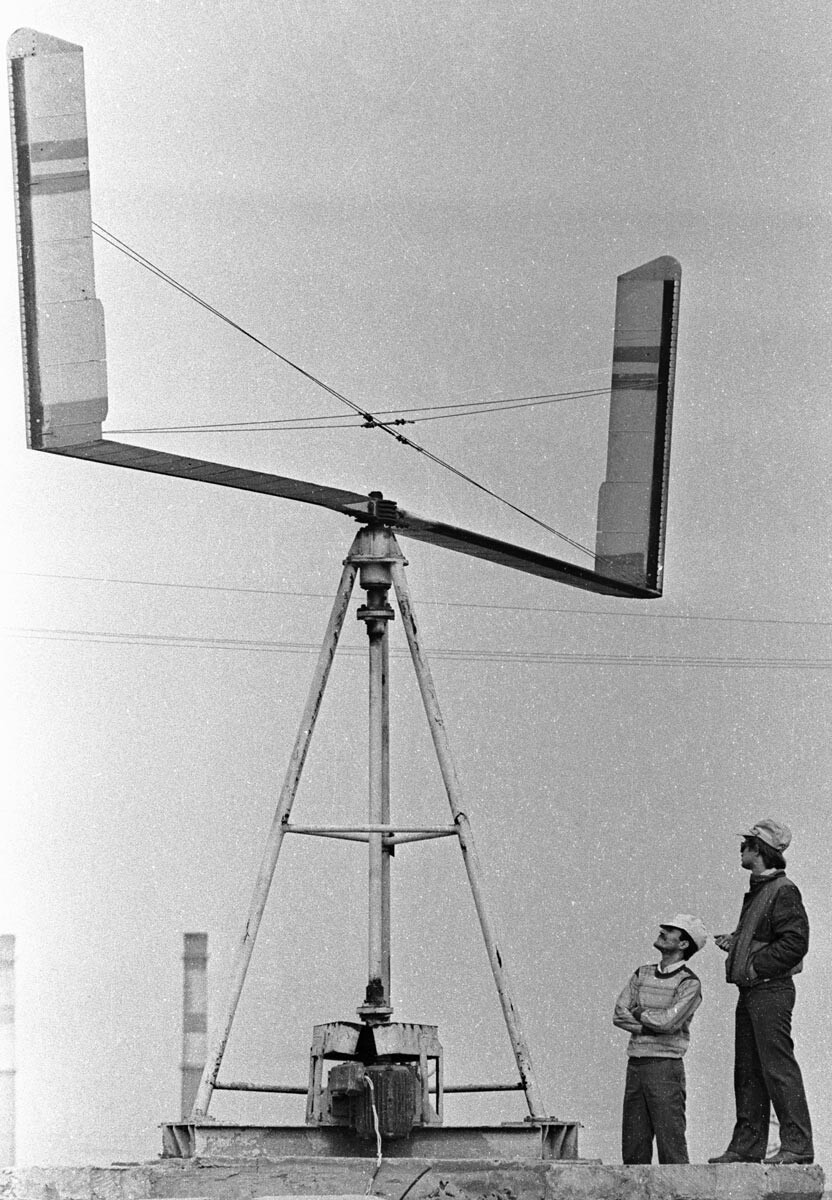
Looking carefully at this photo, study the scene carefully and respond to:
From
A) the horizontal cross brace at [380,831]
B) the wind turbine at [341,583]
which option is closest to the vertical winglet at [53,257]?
the wind turbine at [341,583]

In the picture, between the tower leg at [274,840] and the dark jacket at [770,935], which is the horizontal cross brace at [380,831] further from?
the dark jacket at [770,935]

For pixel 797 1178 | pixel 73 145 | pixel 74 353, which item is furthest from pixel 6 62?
pixel 797 1178

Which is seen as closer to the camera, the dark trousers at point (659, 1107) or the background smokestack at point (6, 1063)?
the dark trousers at point (659, 1107)

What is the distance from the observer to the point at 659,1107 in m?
9.21

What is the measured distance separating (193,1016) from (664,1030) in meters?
23.4

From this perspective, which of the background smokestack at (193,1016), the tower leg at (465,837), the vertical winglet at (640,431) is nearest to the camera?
the tower leg at (465,837)

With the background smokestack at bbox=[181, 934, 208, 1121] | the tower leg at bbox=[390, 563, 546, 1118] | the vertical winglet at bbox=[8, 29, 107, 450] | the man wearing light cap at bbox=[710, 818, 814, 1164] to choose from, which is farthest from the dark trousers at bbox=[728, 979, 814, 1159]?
the background smokestack at bbox=[181, 934, 208, 1121]

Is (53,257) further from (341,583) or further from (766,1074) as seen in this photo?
(766,1074)

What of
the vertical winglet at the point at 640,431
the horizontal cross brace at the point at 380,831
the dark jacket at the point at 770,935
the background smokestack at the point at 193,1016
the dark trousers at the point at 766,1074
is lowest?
the background smokestack at the point at 193,1016

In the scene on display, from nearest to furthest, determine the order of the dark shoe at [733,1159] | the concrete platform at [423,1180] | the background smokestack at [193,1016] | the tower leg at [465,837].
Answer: the concrete platform at [423,1180] → the dark shoe at [733,1159] → the tower leg at [465,837] → the background smokestack at [193,1016]

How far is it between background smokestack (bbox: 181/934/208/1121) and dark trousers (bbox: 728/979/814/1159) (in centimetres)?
1123

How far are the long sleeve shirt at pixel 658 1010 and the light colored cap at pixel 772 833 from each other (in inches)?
26.7

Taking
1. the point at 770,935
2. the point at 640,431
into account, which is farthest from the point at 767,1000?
the point at 640,431

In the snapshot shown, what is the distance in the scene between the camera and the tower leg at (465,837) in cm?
952
